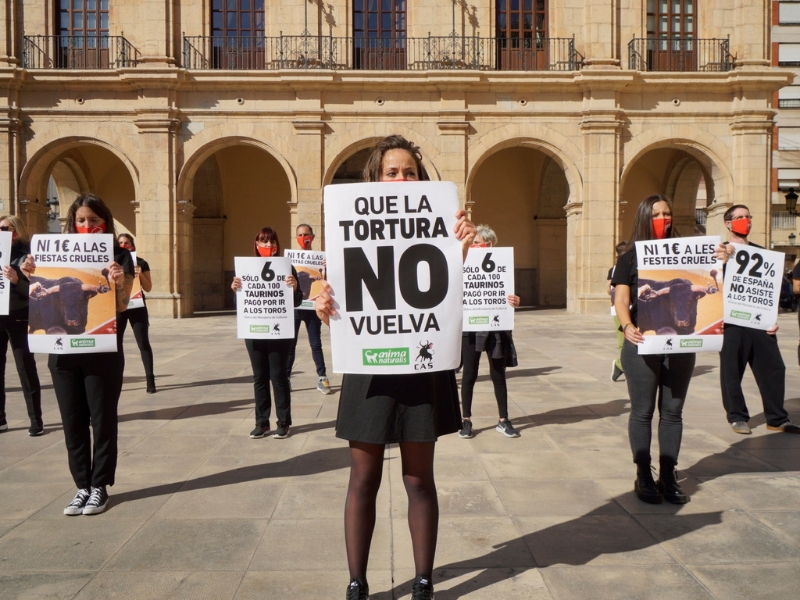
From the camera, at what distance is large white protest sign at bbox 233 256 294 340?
21.1 ft

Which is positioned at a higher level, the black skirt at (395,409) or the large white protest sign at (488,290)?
the large white protest sign at (488,290)

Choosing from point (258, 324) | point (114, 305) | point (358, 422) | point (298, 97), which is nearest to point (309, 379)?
point (258, 324)

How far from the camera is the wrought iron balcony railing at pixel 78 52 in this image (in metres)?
21.3

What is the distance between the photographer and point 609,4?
834 inches

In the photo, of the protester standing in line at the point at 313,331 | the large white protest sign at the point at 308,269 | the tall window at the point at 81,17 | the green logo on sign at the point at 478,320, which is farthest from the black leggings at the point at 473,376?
the tall window at the point at 81,17

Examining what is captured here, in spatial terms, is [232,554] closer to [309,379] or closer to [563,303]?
[309,379]

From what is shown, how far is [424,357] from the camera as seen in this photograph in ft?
9.95

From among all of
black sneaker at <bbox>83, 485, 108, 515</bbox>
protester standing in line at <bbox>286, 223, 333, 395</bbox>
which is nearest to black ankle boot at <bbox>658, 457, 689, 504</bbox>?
black sneaker at <bbox>83, 485, 108, 515</bbox>

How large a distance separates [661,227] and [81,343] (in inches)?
149

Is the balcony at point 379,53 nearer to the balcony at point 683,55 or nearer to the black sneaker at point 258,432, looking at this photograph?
the balcony at point 683,55

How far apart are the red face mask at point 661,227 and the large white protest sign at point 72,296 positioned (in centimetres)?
355

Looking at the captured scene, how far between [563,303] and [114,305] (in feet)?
78.6

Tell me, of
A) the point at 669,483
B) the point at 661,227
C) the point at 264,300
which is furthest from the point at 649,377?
the point at 264,300

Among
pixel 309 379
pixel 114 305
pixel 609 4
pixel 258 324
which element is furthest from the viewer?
pixel 609 4
